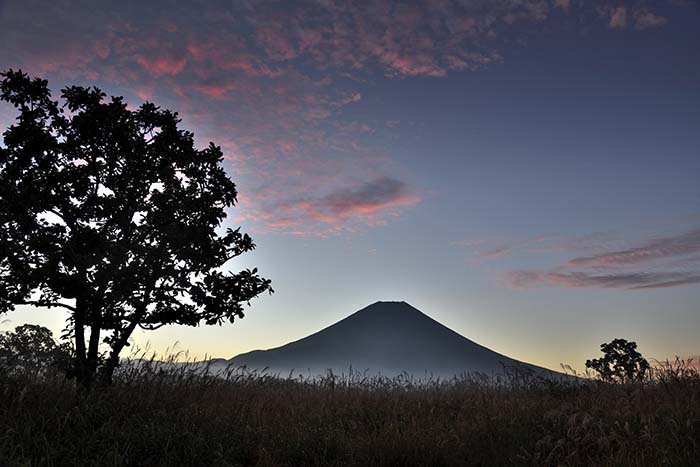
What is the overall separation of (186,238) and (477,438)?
6.59m

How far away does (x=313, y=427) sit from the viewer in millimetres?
8266

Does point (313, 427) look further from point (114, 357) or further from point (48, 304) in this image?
point (48, 304)

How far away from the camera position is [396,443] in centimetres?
740

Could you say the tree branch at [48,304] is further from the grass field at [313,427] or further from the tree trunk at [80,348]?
the grass field at [313,427]

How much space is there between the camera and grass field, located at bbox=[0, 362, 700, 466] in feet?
22.1

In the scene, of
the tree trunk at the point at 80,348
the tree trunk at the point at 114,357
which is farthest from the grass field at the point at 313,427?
the tree trunk at the point at 80,348

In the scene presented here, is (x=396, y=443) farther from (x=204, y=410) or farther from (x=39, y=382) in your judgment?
(x=39, y=382)

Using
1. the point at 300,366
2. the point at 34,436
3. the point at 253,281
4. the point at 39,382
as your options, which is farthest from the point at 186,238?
the point at 300,366

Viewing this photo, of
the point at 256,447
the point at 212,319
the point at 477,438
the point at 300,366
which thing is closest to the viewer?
the point at 256,447

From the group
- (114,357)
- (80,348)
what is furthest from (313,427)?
(80,348)

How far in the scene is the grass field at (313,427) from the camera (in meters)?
6.75

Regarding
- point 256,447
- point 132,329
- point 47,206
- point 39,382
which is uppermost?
point 47,206

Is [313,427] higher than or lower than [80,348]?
lower

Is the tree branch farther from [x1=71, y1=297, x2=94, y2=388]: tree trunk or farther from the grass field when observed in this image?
the grass field
